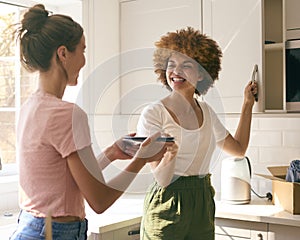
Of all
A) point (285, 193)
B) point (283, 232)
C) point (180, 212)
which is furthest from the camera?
point (285, 193)

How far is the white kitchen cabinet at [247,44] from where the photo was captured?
271cm

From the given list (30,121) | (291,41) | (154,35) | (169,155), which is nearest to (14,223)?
(169,155)

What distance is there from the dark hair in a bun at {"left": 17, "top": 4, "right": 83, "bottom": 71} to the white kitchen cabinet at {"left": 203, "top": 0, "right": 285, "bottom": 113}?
4.61 ft

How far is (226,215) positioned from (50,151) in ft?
4.39

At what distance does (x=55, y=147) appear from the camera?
145 cm

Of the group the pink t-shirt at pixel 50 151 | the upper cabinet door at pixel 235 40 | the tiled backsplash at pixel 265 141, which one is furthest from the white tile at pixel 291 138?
the pink t-shirt at pixel 50 151

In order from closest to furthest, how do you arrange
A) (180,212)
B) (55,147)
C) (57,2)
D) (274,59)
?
(55,147)
(180,212)
(274,59)
(57,2)

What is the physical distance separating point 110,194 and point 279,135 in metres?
1.67

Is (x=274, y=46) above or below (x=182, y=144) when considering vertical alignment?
above

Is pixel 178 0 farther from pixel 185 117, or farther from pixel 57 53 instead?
pixel 57 53

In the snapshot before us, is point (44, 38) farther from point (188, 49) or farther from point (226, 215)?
point (226, 215)

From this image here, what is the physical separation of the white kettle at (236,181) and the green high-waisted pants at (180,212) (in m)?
0.64

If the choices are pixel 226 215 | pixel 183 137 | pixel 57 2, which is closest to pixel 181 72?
pixel 183 137

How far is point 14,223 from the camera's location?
2396 mm
